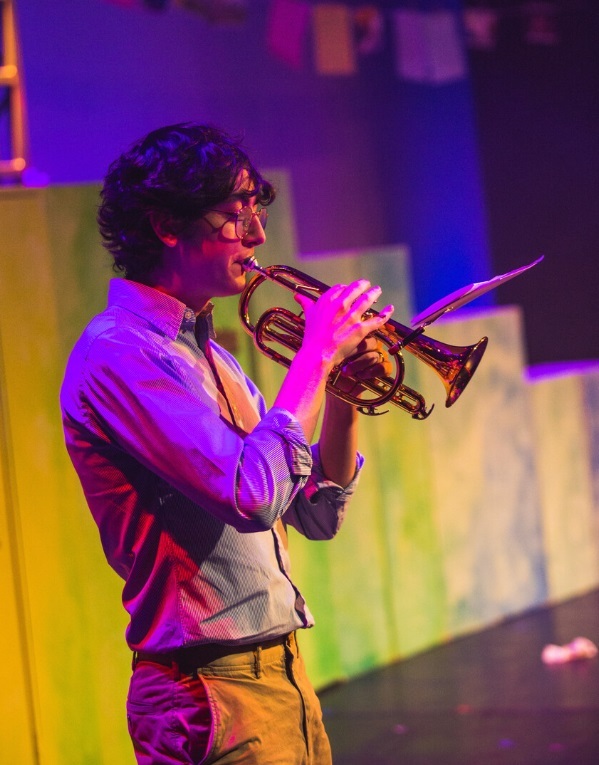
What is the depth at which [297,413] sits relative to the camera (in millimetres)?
1680

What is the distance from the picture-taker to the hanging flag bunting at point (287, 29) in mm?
5254

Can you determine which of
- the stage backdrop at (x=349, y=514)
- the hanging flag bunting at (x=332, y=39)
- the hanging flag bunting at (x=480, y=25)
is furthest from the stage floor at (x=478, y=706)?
the hanging flag bunting at (x=480, y=25)

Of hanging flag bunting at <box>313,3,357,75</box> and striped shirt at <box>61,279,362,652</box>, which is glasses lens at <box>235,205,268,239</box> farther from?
hanging flag bunting at <box>313,3,357,75</box>

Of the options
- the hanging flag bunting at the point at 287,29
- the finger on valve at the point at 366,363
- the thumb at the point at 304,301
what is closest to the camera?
the thumb at the point at 304,301

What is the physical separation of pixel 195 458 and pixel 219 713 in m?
0.41

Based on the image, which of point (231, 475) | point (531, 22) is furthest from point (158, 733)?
point (531, 22)

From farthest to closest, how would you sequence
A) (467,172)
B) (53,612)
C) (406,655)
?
1. (467,172)
2. (406,655)
3. (53,612)

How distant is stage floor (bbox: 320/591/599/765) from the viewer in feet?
11.7

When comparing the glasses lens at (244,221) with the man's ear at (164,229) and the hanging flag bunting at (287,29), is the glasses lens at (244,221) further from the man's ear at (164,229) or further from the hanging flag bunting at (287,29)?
the hanging flag bunting at (287,29)

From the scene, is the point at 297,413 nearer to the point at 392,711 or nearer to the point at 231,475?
the point at 231,475

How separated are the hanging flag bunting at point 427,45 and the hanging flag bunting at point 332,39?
0.42 metres

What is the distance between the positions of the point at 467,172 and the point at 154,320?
5.03 m

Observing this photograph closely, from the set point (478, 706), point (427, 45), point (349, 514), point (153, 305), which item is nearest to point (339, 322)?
point (153, 305)

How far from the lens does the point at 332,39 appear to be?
5410 millimetres
